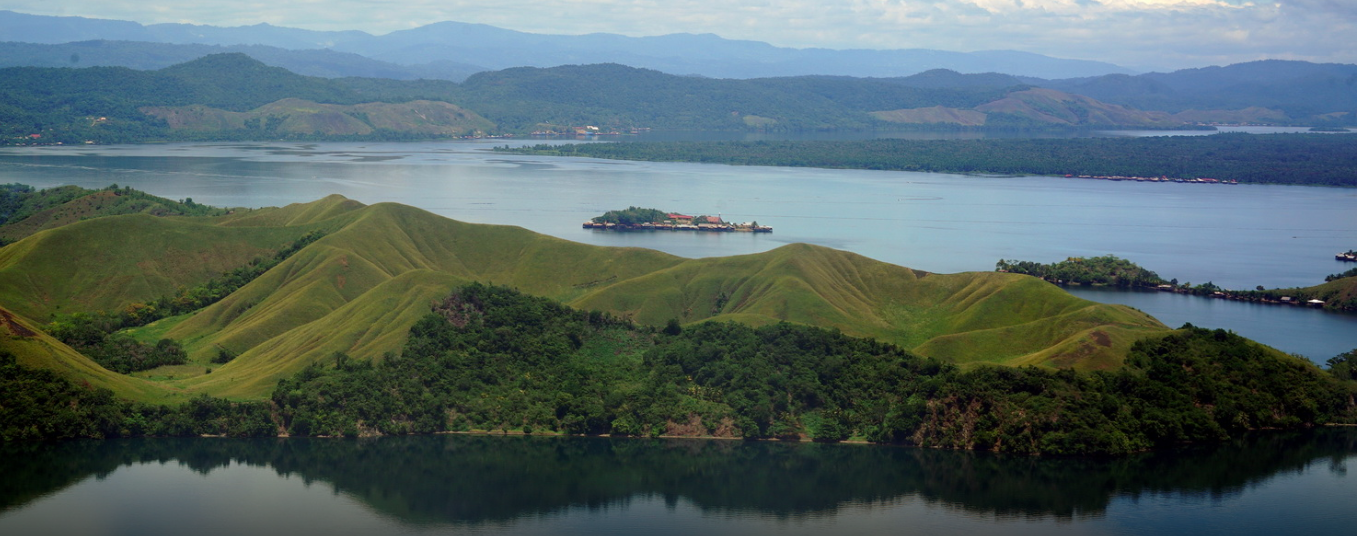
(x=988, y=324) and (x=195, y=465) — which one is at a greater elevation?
(x=988, y=324)

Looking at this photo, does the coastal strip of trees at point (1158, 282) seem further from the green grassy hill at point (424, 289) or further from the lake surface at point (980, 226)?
the green grassy hill at point (424, 289)

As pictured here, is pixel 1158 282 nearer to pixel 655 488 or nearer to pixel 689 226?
pixel 689 226

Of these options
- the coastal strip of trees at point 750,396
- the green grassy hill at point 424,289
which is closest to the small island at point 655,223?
the green grassy hill at point 424,289

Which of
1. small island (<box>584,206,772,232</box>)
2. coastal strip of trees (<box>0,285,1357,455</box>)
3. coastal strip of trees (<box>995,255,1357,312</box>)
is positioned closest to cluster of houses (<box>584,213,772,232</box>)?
small island (<box>584,206,772,232</box>)

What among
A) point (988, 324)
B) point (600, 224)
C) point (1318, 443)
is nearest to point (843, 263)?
point (988, 324)

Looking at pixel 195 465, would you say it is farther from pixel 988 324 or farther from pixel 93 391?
pixel 988 324
